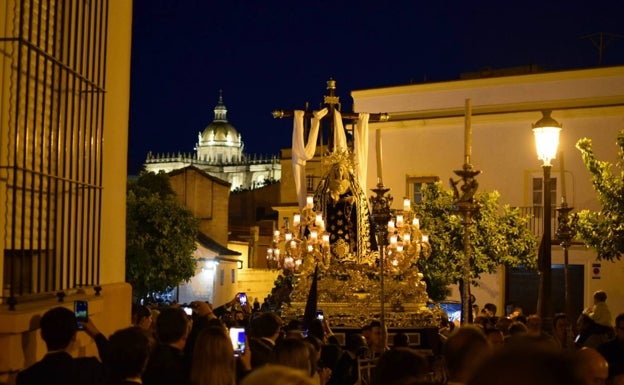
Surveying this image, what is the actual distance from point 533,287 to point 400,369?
28741 mm

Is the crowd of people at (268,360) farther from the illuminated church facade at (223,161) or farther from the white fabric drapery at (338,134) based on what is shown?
the illuminated church facade at (223,161)

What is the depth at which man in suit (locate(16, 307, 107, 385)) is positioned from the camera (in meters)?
5.75

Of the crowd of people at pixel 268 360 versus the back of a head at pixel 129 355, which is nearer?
the crowd of people at pixel 268 360

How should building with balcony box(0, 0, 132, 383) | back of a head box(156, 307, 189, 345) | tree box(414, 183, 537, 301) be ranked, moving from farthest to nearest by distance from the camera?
tree box(414, 183, 537, 301), building with balcony box(0, 0, 132, 383), back of a head box(156, 307, 189, 345)

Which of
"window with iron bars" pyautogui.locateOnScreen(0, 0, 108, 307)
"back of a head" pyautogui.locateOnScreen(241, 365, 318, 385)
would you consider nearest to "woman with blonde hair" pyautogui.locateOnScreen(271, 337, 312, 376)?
"window with iron bars" pyautogui.locateOnScreen(0, 0, 108, 307)

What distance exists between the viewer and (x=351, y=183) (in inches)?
782

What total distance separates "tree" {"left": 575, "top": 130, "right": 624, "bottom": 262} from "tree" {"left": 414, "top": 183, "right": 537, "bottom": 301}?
8101 millimetres

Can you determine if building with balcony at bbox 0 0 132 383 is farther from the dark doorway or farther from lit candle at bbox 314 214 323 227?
the dark doorway

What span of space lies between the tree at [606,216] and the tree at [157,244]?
69.9 ft

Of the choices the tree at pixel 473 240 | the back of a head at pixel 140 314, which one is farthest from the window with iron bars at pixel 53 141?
the tree at pixel 473 240

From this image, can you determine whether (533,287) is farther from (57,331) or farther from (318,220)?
(57,331)

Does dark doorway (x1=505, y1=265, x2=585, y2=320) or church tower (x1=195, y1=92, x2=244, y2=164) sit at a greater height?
church tower (x1=195, y1=92, x2=244, y2=164)

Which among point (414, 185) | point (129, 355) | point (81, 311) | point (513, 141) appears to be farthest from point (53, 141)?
point (414, 185)

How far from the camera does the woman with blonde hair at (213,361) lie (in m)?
6.25
